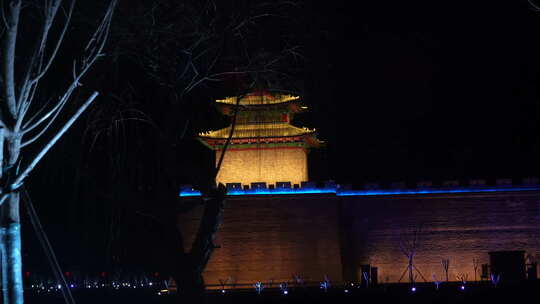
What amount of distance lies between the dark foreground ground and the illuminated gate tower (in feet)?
24.5

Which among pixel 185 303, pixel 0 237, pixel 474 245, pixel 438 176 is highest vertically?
pixel 438 176

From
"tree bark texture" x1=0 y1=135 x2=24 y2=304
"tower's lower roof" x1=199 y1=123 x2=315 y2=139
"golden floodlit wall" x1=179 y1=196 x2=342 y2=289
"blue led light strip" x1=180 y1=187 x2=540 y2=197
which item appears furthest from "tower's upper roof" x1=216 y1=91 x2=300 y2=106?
"tree bark texture" x1=0 y1=135 x2=24 y2=304

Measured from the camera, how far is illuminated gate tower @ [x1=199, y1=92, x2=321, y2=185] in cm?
2170

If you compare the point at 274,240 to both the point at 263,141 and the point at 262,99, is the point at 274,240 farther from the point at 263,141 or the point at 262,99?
the point at 262,99

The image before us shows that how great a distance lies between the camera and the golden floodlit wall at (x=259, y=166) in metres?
21.8

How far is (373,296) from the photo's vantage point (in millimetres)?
13844

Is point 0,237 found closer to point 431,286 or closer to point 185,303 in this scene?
point 185,303

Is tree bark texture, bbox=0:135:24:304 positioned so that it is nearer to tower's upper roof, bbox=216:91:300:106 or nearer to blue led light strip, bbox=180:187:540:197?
blue led light strip, bbox=180:187:540:197

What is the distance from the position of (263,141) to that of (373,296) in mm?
8925

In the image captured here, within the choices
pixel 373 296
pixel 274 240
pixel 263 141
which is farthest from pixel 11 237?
pixel 263 141

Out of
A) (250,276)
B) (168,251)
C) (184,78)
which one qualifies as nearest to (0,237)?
(168,251)

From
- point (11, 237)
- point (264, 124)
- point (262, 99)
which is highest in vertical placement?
point (262, 99)

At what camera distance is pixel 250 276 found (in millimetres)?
18922

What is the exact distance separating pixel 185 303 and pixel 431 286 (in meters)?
8.08
